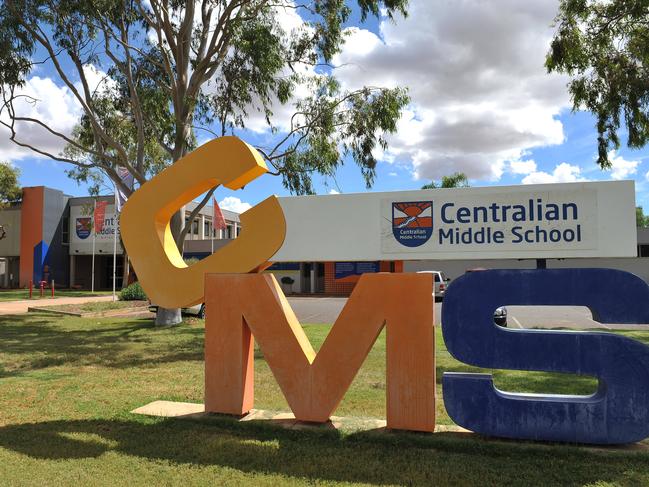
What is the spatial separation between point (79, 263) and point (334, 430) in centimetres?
4104

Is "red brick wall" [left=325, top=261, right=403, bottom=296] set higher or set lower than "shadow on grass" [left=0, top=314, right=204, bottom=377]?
higher

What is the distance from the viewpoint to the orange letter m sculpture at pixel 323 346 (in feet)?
16.7

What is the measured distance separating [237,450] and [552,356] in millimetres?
3068

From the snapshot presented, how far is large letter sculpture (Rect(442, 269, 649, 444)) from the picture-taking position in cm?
457

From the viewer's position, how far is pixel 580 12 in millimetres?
12438

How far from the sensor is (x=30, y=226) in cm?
3750

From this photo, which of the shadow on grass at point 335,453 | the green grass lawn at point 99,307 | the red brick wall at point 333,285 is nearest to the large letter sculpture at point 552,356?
the shadow on grass at point 335,453

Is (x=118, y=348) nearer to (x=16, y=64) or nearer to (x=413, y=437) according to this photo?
(x=413, y=437)

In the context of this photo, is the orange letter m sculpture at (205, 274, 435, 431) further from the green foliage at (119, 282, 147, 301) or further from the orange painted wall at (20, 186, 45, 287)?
the orange painted wall at (20, 186, 45, 287)

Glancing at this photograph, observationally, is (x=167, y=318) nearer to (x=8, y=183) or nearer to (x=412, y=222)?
(x=412, y=222)

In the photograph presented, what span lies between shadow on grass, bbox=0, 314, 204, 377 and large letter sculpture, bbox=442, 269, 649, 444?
21.8 feet

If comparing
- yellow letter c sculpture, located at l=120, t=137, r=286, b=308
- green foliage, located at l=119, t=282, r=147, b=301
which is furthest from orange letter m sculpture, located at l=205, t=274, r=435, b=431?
green foliage, located at l=119, t=282, r=147, b=301

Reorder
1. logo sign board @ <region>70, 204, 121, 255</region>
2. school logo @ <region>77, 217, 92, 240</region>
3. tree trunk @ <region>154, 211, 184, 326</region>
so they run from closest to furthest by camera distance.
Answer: tree trunk @ <region>154, 211, 184, 326</region>, logo sign board @ <region>70, 204, 121, 255</region>, school logo @ <region>77, 217, 92, 240</region>

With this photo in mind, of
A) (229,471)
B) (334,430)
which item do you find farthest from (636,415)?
(229,471)
